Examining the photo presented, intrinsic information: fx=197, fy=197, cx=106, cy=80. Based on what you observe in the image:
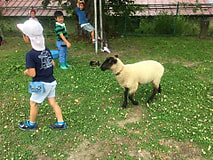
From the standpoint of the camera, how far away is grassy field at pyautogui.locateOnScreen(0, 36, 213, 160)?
11.9 ft

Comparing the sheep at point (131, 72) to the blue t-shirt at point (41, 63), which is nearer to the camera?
the blue t-shirt at point (41, 63)

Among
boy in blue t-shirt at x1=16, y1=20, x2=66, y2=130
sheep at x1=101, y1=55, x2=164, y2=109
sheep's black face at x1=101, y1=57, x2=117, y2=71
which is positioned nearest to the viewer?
boy in blue t-shirt at x1=16, y1=20, x2=66, y2=130

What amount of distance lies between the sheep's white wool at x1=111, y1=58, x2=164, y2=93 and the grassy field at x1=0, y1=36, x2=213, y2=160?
67 centimetres

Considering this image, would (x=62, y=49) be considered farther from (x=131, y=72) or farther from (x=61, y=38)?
(x=131, y=72)

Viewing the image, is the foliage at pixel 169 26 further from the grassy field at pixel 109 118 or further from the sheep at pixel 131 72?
the sheep at pixel 131 72

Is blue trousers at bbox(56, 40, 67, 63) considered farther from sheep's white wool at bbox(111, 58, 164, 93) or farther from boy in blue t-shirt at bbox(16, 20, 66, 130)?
boy in blue t-shirt at bbox(16, 20, 66, 130)

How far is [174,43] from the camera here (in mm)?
11109

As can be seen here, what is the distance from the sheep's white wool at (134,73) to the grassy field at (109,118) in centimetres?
67

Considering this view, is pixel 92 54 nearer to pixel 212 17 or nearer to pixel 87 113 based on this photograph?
pixel 87 113

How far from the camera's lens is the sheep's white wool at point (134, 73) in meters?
4.54

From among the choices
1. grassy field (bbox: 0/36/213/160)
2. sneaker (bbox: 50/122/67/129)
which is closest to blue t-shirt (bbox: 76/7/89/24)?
grassy field (bbox: 0/36/213/160)

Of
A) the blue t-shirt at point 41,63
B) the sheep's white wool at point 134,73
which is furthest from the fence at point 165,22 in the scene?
the blue t-shirt at point 41,63

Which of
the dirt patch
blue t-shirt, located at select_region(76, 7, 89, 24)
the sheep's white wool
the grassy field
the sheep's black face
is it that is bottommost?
the dirt patch

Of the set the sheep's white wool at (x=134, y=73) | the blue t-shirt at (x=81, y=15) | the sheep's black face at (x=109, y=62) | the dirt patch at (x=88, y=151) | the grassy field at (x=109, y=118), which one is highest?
the blue t-shirt at (x=81, y=15)
